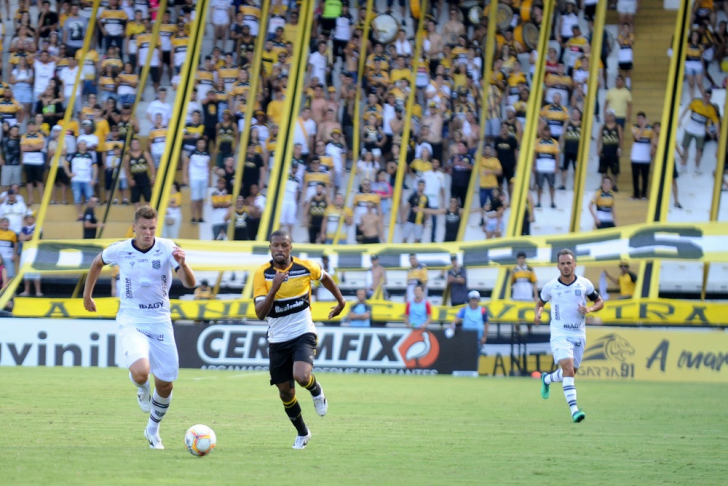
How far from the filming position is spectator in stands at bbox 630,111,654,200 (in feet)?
83.4

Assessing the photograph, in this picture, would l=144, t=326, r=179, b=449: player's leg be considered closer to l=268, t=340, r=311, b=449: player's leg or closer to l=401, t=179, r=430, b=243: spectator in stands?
l=268, t=340, r=311, b=449: player's leg

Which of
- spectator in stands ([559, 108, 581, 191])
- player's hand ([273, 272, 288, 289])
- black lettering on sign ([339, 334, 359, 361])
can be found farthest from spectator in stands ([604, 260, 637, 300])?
player's hand ([273, 272, 288, 289])

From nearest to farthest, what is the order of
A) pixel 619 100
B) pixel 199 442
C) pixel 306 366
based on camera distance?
pixel 199 442, pixel 306 366, pixel 619 100

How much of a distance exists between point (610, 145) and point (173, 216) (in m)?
10.4

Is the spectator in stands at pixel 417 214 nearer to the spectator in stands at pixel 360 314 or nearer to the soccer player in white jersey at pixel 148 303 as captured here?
the spectator in stands at pixel 360 314

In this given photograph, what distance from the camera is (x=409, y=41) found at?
96.7ft

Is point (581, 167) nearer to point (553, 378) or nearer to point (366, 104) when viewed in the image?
point (366, 104)

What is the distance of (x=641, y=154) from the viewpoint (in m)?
25.6

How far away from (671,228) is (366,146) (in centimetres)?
762

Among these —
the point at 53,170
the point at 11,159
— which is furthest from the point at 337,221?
the point at 11,159

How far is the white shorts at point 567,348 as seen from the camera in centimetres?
1453

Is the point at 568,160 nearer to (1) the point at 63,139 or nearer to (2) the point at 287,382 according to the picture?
(1) the point at 63,139

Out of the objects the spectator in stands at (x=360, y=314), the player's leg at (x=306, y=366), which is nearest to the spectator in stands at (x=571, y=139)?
the spectator in stands at (x=360, y=314)

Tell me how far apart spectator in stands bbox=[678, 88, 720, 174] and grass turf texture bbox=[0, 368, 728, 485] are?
8.60 metres
